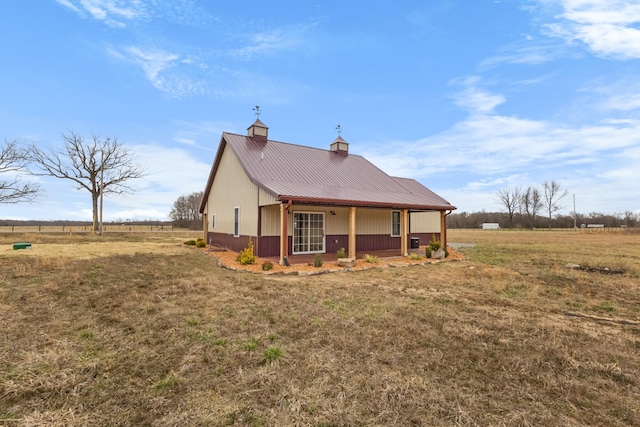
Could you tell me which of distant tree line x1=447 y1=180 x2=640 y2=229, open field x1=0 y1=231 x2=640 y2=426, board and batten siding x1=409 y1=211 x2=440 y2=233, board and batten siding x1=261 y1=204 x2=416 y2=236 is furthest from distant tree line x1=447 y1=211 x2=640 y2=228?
open field x1=0 y1=231 x2=640 y2=426

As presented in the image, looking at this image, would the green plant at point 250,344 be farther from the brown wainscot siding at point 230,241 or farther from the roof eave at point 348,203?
the brown wainscot siding at point 230,241

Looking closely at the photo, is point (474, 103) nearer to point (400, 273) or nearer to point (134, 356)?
point (400, 273)

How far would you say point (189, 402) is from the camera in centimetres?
275

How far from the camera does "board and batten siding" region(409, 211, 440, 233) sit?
20.3m

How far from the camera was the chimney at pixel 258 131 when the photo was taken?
1741 cm

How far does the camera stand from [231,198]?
1584 cm

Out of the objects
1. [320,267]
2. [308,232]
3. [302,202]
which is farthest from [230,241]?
[320,267]

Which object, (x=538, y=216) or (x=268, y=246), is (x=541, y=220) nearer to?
(x=538, y=216)

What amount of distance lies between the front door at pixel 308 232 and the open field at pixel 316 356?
19.2 feet

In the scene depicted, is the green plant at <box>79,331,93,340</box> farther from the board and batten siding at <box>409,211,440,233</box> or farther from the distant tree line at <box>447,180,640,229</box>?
the distant tree line at <box>447,180,640,229</box>

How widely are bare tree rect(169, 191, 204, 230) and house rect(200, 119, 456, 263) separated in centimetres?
3735

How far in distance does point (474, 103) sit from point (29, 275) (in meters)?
19.0

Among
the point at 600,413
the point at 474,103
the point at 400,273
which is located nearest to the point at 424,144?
the point at 474,103

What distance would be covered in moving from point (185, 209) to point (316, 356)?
59.2 m
